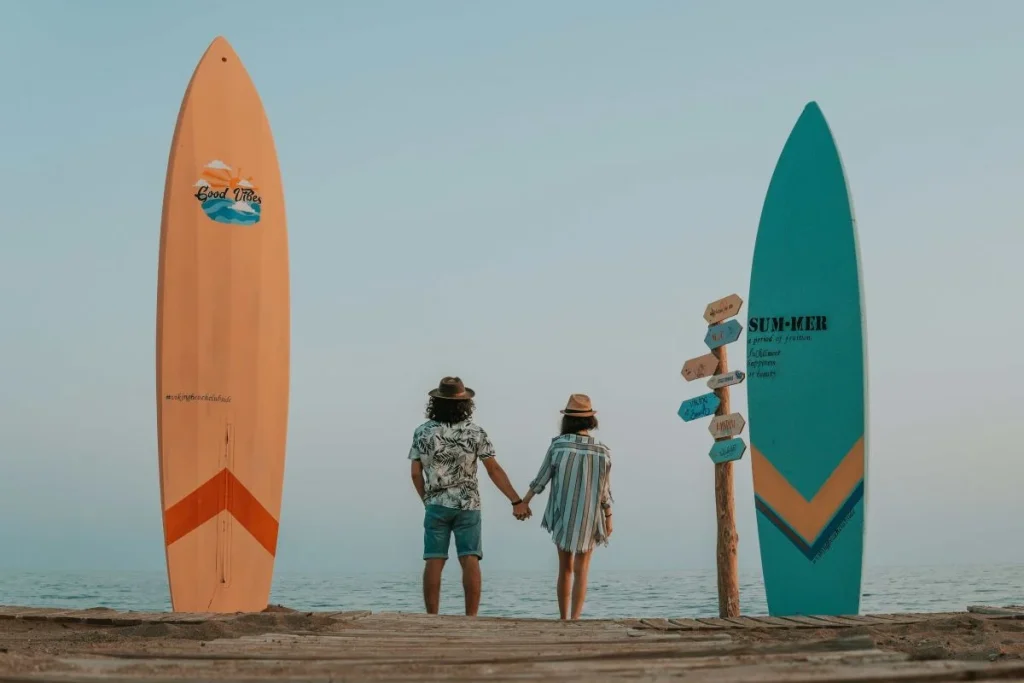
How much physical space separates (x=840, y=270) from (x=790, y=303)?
1.21 ft

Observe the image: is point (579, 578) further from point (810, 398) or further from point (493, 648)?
point (493, 648)

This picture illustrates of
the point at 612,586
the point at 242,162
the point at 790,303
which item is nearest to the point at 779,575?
the point at 790,303

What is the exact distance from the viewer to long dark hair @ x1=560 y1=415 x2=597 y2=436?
6289 mm

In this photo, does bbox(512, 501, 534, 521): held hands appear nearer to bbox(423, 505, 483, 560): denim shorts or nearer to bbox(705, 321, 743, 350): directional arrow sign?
bbox(423, 505, 483, 560): denim shorts

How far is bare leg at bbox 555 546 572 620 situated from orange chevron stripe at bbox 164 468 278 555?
217 centimetres

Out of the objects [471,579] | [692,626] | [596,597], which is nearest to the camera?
[692,626]

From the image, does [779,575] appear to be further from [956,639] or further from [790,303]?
[956,639]

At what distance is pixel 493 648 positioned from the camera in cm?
400

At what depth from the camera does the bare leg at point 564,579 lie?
6.07m

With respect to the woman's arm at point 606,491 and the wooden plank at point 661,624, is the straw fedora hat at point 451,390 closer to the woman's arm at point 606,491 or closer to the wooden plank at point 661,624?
the woman's arm at point 606,491

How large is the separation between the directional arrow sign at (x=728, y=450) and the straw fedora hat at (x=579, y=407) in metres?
0.86

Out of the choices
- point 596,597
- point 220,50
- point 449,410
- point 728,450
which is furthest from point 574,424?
point 596,597

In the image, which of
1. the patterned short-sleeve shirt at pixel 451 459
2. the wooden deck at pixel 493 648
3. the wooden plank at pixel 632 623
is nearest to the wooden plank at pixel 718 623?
the wooden deck at pixel 493 648

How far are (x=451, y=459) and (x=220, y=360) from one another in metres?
2.12
